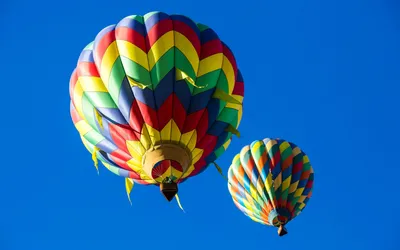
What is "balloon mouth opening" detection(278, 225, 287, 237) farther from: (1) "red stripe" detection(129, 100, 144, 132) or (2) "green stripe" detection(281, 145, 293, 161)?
(1) "red stripe" detection(129, 100, 144, 132)

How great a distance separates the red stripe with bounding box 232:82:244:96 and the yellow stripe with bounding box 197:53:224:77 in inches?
28.3

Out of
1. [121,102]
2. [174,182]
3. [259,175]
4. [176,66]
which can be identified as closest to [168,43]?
[176,66]

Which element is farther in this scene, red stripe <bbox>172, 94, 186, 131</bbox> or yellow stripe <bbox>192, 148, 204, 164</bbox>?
yellow stripe <bbox>192, 148, 204, 164</bbox>

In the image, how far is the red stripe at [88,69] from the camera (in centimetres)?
1155

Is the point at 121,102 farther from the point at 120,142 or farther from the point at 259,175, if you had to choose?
the point at 259,175

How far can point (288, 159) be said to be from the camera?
17.2 m

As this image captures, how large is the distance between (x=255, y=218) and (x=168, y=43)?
24.0ft

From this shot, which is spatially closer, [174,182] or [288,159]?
[174,182]

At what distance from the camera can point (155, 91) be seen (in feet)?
36.4

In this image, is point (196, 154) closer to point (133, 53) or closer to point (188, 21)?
point (133, 53)

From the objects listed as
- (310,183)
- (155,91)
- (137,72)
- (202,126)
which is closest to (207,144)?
(202,126)

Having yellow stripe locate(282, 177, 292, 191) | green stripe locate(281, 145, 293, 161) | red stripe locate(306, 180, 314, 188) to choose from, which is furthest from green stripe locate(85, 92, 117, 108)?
red stripe locate(306, 180, 314, 188)

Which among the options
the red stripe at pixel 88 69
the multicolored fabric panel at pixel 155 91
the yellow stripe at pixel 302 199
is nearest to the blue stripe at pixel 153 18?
the multicolored fabric panel at pixel 155 91

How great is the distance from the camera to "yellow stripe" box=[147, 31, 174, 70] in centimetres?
1121
